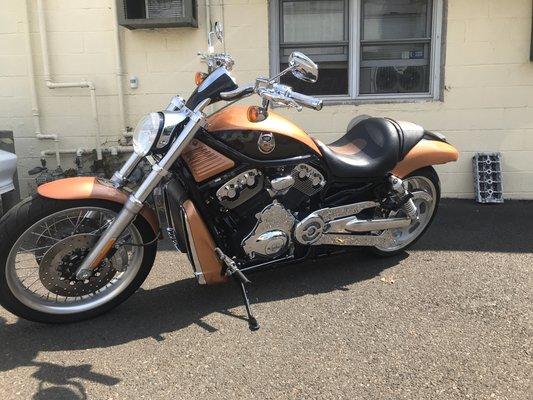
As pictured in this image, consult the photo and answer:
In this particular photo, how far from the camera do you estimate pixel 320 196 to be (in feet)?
11.9

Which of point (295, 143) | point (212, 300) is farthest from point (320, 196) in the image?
point (212, 300)

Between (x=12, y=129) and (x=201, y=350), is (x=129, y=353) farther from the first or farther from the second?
(x=12, y=129)

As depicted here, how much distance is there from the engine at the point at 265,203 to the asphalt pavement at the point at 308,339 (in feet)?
1.35

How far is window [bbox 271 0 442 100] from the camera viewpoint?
592 cm

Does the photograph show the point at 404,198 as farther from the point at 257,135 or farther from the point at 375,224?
the point at 257,135

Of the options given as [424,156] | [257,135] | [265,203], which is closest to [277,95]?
[257,135]

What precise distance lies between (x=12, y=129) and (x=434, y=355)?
532 centimetres

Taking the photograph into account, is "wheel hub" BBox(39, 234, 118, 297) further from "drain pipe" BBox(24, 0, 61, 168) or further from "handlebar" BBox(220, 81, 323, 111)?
"drain pipe" BBox(24, 0, 61, 168)

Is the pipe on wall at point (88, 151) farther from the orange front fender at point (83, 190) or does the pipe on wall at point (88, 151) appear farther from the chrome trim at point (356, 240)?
the chrome trim at point (356, 240)

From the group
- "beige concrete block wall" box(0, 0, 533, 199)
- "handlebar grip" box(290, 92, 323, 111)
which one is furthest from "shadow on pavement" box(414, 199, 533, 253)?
"handlebar grip" box(290, 92, 323, 111)

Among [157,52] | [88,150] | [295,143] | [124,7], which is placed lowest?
[88,150]

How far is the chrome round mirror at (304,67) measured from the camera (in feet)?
9.62

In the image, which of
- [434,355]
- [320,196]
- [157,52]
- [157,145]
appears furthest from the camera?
[157,52]

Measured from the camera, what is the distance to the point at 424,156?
405 cm
